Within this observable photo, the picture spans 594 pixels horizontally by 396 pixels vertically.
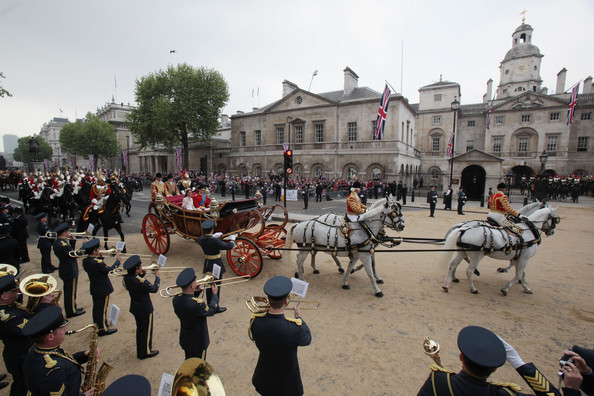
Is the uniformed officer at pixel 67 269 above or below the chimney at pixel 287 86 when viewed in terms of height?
below

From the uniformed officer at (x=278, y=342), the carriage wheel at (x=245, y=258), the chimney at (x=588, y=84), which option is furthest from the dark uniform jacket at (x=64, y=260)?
the chimney at (x=588, y=84)

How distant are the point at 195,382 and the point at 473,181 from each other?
27.2m

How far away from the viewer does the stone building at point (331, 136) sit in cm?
2823

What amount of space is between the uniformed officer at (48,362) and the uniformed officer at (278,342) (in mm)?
1354

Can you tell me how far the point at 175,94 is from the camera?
31203 mm

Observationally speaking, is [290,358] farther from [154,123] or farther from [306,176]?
[154,123]

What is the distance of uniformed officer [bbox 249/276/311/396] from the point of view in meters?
2.44

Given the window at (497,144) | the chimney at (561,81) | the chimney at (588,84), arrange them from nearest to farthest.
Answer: the chimney at (588,84) < the window at (497,144) < the chimney at (561,81)

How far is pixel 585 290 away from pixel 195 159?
42.6 meters

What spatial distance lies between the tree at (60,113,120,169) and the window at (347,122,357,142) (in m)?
46.0

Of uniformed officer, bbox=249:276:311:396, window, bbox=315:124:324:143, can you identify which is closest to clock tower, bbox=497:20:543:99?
window, bbox=315:124:324:143

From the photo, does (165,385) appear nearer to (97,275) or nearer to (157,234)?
(97,275)

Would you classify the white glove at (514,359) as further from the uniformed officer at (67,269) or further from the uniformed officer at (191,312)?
the uniformed officer at (67,269)

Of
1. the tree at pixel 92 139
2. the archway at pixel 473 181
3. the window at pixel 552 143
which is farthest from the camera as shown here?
the tree at pixel 92 139
